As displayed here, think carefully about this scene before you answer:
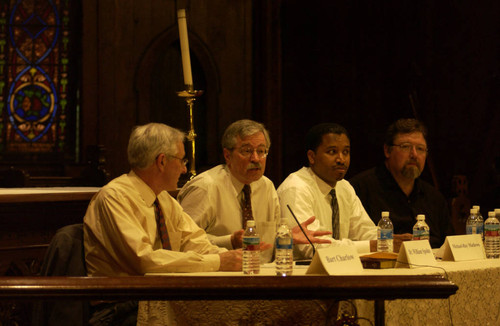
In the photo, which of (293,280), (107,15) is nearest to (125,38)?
(107,15)

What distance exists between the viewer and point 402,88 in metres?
5.75

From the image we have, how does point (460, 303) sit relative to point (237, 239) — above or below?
below

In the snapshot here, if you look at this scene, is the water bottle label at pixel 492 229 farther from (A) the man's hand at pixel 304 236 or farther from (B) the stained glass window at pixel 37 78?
(B) the stained glass window at pixel 37 78

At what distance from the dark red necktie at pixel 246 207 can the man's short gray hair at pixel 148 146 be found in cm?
63

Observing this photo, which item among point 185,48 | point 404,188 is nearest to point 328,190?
point 404,188

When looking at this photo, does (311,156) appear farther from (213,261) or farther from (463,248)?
(213,261)

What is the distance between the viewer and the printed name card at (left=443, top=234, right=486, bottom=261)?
282 cm

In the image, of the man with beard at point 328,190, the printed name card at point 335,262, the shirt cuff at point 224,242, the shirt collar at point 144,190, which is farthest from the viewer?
the man with beard at point 328,190

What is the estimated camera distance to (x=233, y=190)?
11.0 ft

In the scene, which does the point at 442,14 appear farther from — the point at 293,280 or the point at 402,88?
the point at 293,280

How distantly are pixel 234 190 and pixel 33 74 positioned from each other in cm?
265

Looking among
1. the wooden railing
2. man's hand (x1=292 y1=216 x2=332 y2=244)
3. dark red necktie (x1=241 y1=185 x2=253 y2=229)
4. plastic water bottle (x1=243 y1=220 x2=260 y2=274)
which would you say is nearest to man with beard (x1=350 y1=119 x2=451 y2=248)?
dark red necktie (x1=241 y1=185 x2=253 y2=229)

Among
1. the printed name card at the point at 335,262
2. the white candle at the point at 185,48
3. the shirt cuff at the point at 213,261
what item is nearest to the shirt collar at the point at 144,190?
the shirt cuff at the point at 213,261

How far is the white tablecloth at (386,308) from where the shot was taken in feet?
6.56
